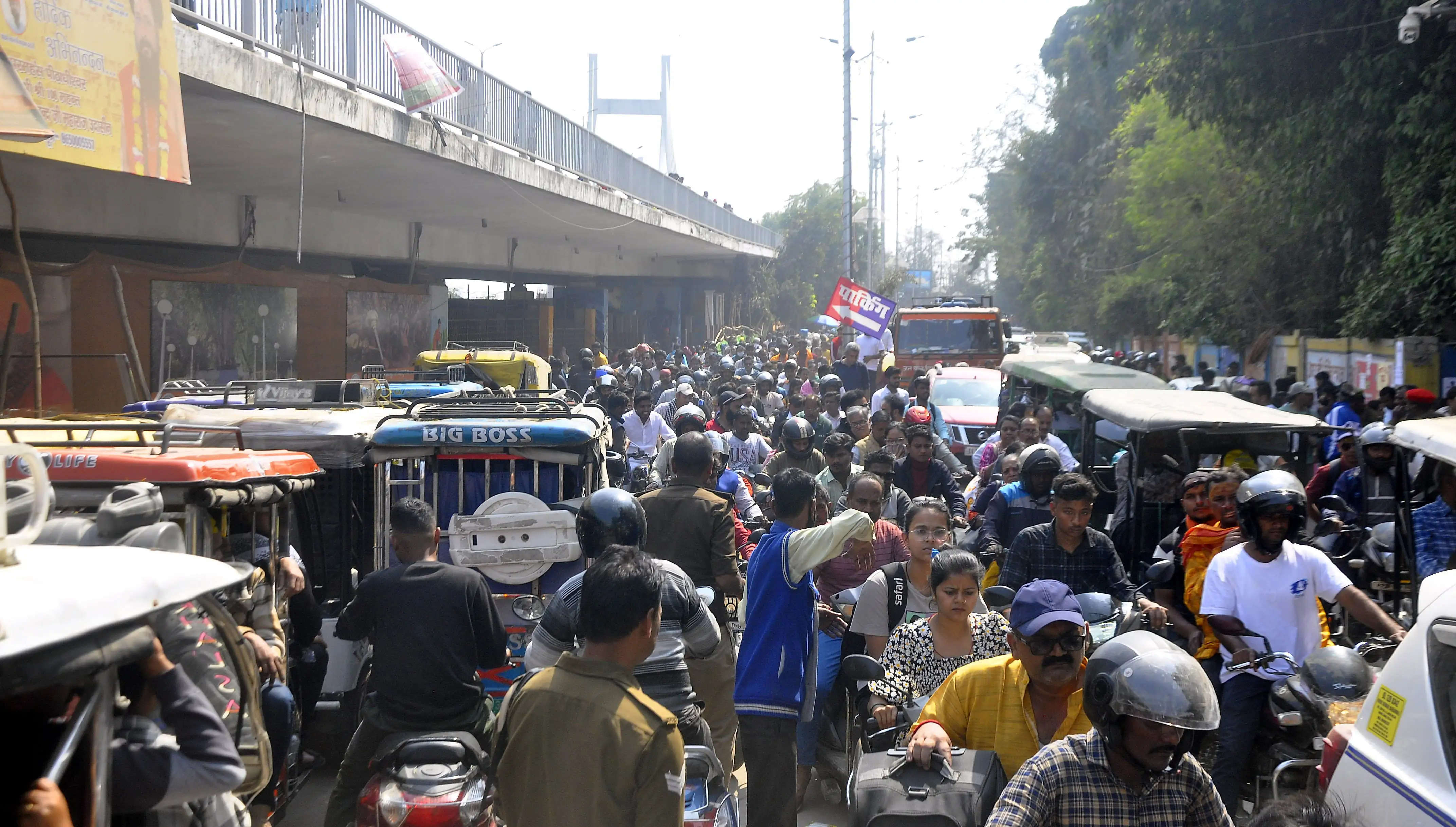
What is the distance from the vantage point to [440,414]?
7301 millimetres

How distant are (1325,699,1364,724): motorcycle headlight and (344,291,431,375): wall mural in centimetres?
1698

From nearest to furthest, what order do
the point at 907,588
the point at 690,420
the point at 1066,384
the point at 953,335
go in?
the point at 907,588 < the point at 690,420 < the point at 1066,384 < the point at 953,335

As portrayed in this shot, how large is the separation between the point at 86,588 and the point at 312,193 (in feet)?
58.7

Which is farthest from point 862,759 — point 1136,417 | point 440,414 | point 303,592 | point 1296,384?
point 1296,384

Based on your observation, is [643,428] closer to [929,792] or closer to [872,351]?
[929,792]

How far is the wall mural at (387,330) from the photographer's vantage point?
20.7m

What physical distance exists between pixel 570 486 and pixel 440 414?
932mm

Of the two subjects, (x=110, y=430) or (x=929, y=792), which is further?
(x=110, y=430)

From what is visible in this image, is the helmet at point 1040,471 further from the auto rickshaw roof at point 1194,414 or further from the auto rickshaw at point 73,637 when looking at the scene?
the auto rickshaw at point 73,637

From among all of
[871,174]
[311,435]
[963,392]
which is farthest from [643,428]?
[871,174]

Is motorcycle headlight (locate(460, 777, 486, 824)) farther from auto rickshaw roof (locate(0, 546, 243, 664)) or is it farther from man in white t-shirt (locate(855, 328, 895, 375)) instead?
man in white t-shirt (locate(855, 328, 895, 375))

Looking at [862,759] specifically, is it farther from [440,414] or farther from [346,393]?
[346,393]

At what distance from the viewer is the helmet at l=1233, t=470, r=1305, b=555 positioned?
4.92 metres

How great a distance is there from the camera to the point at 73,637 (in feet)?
6.61
